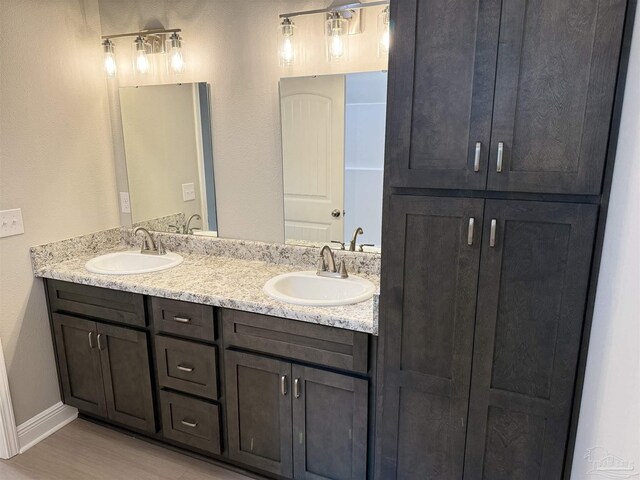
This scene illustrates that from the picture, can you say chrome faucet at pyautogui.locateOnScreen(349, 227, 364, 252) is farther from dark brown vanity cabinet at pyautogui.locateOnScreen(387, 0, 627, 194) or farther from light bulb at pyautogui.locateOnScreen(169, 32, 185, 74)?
light bulb at pyautogui.locateOnScreen(169, 32, 185, 74)

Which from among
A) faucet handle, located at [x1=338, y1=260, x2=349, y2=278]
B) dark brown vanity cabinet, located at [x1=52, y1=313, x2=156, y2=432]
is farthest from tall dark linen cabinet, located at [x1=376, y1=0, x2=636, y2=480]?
dark brown vanity cabinet, located at [x1=52, y1=313, x2=156, y2=432]

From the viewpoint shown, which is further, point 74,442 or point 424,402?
point 74,442

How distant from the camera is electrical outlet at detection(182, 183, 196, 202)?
8.18 ft

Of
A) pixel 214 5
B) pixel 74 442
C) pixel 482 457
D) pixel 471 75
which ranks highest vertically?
pixel 214 5

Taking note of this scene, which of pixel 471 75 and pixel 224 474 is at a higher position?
pixel 471 75

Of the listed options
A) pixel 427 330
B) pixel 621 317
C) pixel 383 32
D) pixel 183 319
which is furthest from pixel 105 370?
pixel 621 317

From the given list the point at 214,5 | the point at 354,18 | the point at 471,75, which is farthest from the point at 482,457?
the point at 214,5

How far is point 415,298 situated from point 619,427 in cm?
62

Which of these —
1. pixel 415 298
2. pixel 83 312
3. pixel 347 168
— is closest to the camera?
pixel 415 298

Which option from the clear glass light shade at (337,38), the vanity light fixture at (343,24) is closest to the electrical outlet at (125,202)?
the vanity light fixture at (343,24)

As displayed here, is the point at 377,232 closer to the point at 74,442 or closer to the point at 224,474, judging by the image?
the point at 224,474

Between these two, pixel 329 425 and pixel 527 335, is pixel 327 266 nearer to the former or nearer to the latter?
pixel 329 425

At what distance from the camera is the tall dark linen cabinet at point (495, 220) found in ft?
3.81

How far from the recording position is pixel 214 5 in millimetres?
2197
